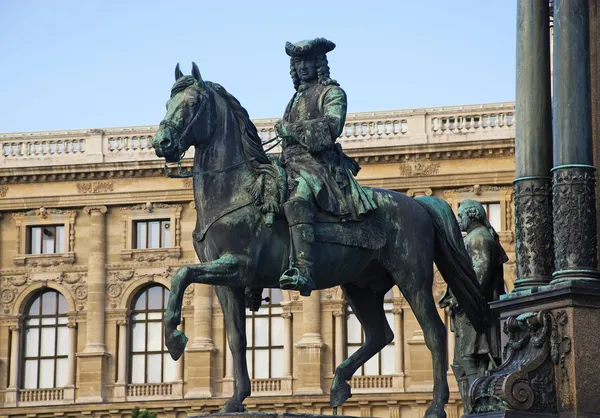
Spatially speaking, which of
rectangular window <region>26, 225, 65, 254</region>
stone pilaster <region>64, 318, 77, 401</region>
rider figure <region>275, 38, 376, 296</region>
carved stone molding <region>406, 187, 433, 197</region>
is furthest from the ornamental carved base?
rectangular window <region>26, 225, 65, 254</region>

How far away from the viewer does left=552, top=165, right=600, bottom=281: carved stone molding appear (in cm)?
1562

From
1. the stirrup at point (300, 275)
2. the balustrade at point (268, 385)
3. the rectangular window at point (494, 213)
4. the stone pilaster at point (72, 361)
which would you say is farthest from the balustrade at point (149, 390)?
the stirrup at point (300, 275)

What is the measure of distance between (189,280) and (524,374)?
3015 millimetres

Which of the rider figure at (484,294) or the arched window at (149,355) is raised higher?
the arched window at (149,355)

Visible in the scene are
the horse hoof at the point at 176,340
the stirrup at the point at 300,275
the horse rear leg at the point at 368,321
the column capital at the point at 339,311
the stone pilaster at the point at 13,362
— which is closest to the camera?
the horse hoof at the point at 176,340

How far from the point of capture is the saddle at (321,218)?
15.3 meters

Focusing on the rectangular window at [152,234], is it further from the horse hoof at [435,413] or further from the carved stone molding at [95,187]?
the horse hoof at [435,413]

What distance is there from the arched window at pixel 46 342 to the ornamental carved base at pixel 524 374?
42.6m

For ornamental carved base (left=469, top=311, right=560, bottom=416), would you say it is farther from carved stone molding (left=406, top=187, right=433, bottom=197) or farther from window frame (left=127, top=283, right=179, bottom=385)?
window frame (left=127, top=283, right=179, bottom=385)

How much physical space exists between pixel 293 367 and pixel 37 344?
854 centimetres

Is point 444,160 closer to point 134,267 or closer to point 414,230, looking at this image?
point 134,267

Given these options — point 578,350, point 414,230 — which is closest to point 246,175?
point 414,230

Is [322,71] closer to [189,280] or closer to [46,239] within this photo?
[189,280]

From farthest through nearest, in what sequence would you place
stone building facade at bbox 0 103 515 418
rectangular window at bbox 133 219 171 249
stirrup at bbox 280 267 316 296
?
rectangular window at bbox 133 219 171 249
stone building facade at bbox 0 103 515 418
stirrup at bbox 280 267 316 296
